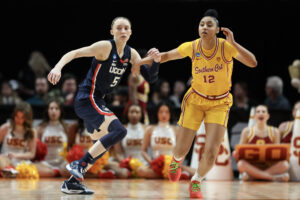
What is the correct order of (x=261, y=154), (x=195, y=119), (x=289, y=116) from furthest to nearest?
Answer: 1. (x=289, y=116)
2. (x=261, y=154)
3. (x=195, y=119)

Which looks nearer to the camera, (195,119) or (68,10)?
(195,119)

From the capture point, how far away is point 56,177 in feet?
25.6

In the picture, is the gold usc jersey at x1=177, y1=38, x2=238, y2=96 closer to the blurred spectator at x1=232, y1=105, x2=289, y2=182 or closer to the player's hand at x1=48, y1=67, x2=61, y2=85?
the player's hand at x1=48, y1=67, x2=61, y2=85

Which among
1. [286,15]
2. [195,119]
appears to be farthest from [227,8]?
[195,119]

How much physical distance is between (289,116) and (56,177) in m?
4.00

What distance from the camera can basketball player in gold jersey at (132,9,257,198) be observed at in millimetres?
4936

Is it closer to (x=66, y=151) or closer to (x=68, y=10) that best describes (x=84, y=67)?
(x=68, y=10)

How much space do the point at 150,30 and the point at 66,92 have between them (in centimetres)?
320

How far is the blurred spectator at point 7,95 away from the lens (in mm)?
9273

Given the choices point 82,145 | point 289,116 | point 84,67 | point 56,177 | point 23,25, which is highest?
point 23,25

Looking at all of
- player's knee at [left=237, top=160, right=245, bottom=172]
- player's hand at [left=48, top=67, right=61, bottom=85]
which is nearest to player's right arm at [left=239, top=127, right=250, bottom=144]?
player's knee at [left=237, top=160, right=245, bottom=172]

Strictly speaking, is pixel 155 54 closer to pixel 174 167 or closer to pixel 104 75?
pixel 104 75

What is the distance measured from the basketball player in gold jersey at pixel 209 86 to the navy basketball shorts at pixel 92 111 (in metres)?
0.67

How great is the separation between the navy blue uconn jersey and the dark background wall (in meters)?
6.16
